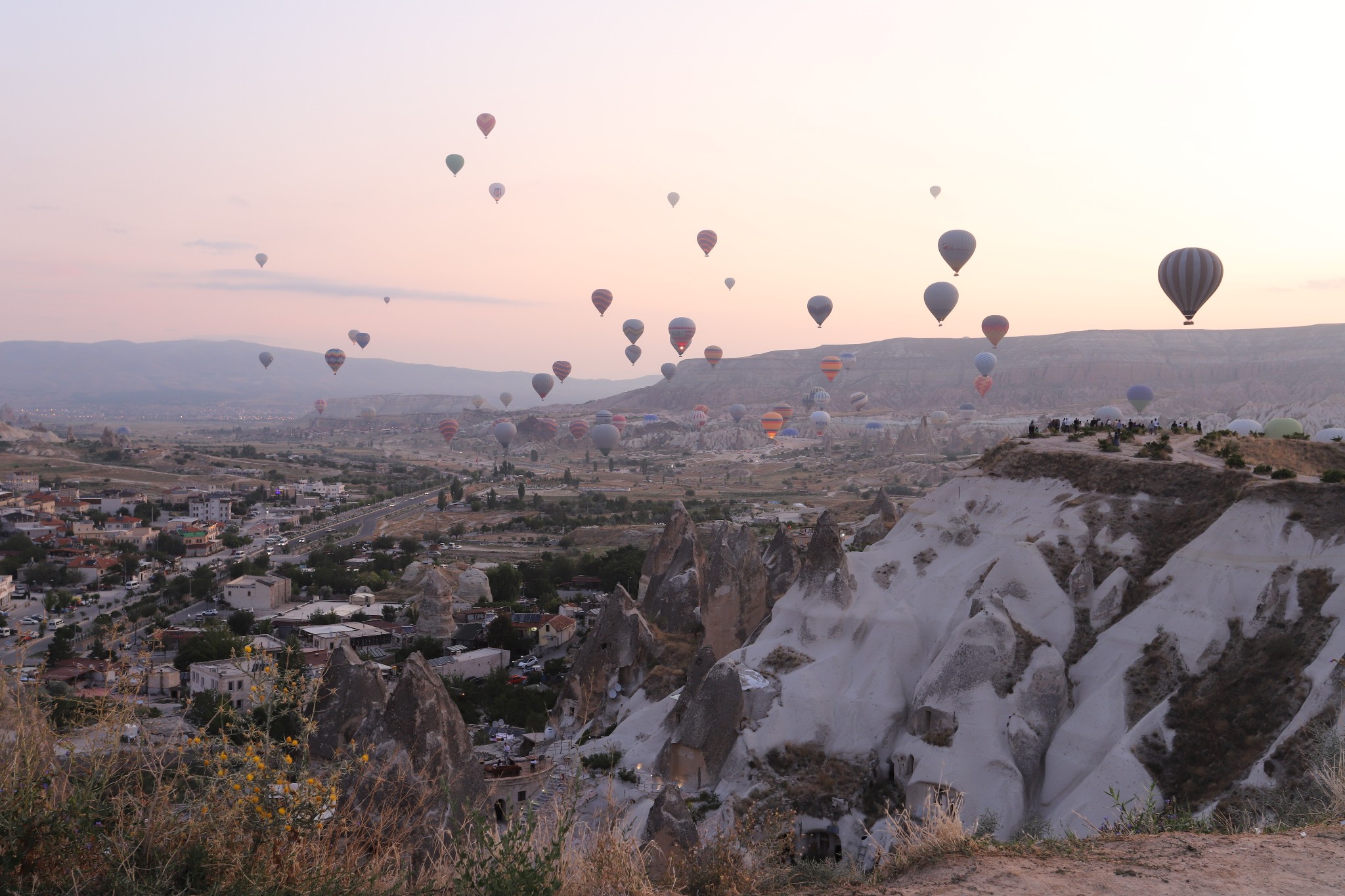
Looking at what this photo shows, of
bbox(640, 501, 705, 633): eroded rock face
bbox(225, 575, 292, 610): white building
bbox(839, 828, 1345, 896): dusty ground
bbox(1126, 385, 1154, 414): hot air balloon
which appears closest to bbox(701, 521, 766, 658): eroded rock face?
bbox(640, 501, 705, 633): eroded rock face

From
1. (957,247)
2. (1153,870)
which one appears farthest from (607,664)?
(957,247)

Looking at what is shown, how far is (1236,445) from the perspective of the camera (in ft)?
74.4

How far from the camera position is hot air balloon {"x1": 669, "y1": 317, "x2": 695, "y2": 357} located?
89.3 meters

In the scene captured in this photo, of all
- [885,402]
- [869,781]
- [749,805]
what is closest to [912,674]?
[869,781]

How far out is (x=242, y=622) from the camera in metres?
42.1

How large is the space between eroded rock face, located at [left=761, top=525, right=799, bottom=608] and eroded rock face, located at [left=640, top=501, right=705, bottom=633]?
2.05 m

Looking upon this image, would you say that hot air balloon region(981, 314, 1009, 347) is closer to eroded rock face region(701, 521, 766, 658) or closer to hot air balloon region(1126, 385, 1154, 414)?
hot air balloon region(1126, 385, 1154, 414)

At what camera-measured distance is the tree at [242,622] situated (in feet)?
135

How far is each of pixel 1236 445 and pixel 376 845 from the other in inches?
885

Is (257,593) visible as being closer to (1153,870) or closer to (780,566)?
(780,566)

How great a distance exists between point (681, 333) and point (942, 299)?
33799mm

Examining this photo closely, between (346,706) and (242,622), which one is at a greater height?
(346,706)

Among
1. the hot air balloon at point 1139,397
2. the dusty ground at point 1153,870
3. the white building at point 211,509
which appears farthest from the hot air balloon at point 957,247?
the white building at point 211,509

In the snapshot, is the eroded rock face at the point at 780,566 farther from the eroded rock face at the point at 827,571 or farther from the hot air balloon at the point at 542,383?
the hot air balloon at the point at 542,383
